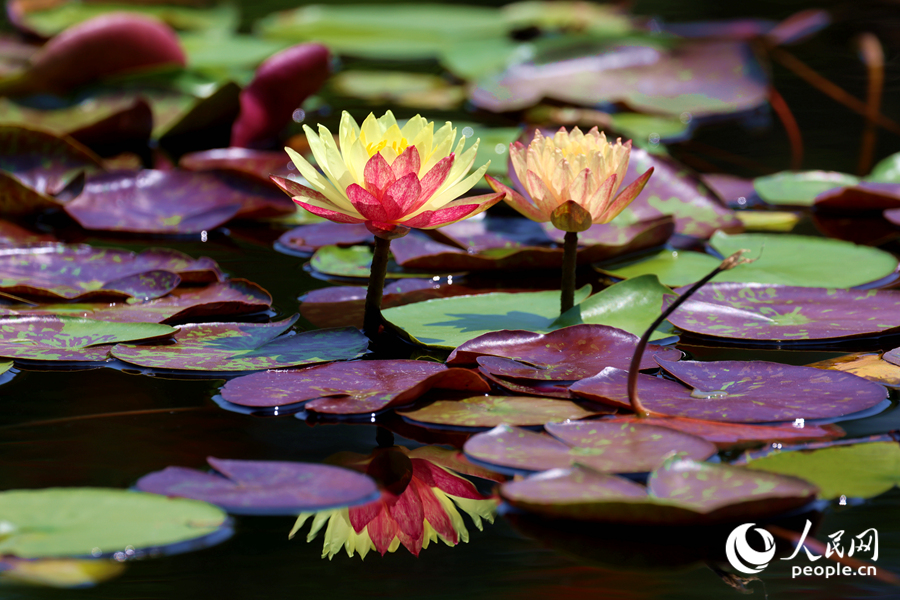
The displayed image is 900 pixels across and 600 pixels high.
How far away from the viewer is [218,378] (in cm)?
106

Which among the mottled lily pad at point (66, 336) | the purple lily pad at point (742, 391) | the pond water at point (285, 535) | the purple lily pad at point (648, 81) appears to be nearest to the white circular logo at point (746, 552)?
the pond water at point (285, 535)

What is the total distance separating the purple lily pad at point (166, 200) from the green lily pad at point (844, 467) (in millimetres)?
1133

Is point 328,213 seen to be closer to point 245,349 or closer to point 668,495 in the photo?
A: point 245,349

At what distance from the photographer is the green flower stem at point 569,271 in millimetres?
1133

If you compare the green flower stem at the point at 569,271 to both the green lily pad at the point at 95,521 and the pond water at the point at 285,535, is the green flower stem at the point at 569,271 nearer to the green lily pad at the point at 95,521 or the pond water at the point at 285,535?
the pond water at the point at 285,535

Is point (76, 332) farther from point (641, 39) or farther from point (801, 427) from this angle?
point (641, 39)

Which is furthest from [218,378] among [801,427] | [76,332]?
[801,427]

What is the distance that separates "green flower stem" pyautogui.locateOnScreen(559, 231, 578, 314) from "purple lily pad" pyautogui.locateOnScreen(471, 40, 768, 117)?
1.49 meters

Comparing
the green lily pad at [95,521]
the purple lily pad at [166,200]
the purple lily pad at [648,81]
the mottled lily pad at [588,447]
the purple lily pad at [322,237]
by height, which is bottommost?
the green lily pad at [95,521]

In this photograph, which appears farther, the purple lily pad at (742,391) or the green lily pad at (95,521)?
the purple lily pad at (742,391)

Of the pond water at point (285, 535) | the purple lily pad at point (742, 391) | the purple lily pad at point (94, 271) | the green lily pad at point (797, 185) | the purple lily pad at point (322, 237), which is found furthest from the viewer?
the green lily pad at point (797, 185)

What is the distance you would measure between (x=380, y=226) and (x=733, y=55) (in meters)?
2.17

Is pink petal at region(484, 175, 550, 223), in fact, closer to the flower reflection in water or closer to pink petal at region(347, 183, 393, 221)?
pink petal at region(347, 183, 393, 221)

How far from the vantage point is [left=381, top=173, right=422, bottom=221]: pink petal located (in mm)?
964
